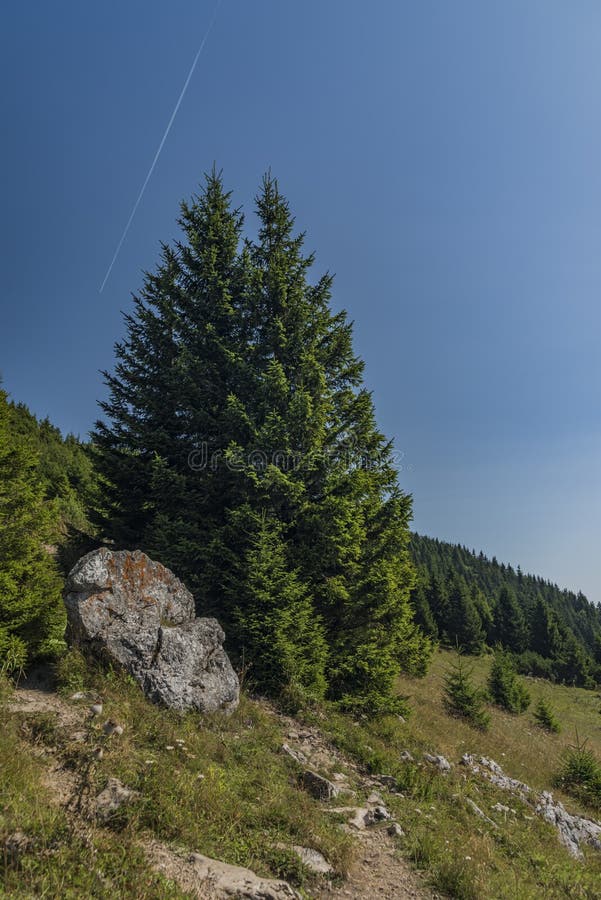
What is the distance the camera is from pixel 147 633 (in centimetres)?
832

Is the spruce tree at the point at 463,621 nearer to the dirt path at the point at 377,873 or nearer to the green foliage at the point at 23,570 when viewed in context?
the dirt path at the point at 377,873

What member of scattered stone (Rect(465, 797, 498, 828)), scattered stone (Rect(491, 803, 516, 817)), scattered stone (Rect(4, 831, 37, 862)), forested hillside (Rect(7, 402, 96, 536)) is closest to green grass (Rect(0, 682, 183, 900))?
scattered stone (Rect(4, 831, 37, 862))

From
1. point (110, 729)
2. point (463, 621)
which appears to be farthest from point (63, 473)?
point (463, 621)

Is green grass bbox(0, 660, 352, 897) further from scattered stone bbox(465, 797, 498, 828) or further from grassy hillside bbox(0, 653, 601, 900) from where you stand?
scattered stone bbox(465, 797, 498, 828)

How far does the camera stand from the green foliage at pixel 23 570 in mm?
7852

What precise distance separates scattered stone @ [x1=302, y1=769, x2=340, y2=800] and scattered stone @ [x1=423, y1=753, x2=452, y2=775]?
10.8 feet

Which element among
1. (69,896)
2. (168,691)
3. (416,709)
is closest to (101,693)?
(168,691)

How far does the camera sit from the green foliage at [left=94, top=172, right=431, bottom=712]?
1086 centimetres

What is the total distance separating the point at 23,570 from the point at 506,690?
28.5 m

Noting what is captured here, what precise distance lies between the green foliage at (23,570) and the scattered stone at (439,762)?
8.70m

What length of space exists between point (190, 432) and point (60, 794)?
32.9 feet

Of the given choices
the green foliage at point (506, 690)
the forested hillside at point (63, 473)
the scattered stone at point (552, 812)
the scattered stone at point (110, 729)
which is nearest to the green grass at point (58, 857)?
the scattered stone at point (110, 729)

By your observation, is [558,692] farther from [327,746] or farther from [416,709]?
[327,746]

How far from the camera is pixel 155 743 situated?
6.57 m
